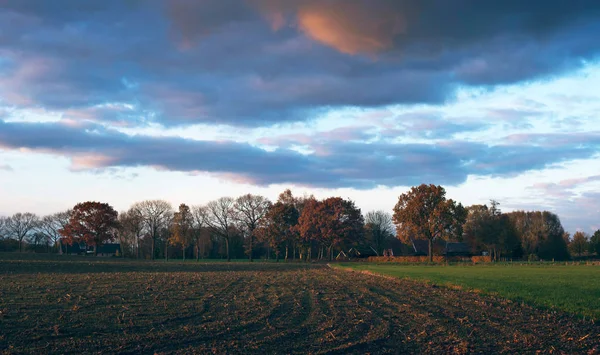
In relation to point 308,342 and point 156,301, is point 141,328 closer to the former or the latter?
point 308,342

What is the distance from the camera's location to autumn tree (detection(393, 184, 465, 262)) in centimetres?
7938

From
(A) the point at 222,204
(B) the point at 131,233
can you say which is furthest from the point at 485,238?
(B) the point at 131,233

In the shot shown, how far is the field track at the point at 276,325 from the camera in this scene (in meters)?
11.1

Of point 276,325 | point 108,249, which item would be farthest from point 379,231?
point 276,325

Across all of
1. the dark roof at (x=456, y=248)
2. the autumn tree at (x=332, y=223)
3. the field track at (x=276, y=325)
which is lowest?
the dark roof at (x=456, y=248)

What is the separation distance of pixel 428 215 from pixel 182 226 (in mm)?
51205

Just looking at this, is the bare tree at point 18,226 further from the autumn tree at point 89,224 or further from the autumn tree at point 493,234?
the autumn tree at point 493,234

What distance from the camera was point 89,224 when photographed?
89875 mm

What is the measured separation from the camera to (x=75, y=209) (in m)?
90.5

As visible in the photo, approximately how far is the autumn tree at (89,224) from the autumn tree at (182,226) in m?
13.9

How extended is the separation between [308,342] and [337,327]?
93.8 inches

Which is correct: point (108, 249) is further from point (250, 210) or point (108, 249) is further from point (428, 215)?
point (428, 215)

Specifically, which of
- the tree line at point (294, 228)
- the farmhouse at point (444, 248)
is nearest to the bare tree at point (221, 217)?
the tree line at point (294, 228)

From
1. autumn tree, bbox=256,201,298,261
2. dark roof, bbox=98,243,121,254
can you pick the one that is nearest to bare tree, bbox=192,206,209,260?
autumn tree, bbox=256,201,298,261
